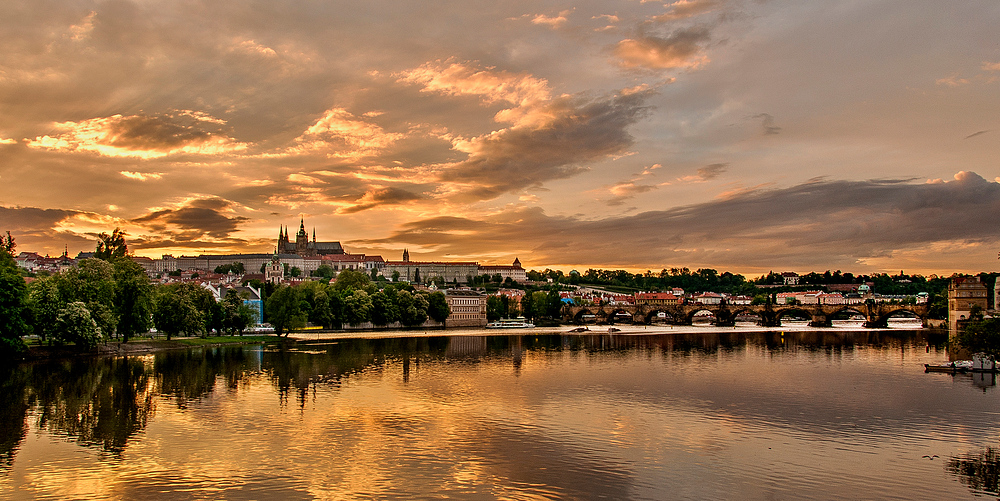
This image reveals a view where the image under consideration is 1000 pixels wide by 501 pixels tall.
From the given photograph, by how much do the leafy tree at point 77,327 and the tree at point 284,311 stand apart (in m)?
27.6

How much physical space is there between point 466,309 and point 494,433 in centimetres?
11707

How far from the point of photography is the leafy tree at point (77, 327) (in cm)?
4562

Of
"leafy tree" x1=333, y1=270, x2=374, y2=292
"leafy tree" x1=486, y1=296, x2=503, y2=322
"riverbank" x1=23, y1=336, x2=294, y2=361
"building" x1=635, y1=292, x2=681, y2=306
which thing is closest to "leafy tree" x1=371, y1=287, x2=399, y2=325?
"leafy tree" x1=333, y1=270, x2=374, y2=292

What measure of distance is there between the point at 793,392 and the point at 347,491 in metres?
23.5

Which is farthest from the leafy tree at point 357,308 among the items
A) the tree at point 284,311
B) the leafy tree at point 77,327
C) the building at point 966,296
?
the building at point 966,296

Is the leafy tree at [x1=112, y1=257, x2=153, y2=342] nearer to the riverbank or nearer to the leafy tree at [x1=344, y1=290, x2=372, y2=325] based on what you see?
the riverbank

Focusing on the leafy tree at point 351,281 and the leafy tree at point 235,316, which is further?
the leafy tree at point 351,281

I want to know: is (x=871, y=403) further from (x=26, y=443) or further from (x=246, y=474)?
(x=26, y=443)

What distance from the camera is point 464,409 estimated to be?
27.2 meters

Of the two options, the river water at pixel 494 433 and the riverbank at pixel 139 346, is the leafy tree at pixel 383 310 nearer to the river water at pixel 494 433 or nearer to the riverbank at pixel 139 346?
the riverbank at pixel 139 346

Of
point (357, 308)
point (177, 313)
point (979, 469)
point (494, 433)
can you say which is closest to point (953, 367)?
point (979, 469)

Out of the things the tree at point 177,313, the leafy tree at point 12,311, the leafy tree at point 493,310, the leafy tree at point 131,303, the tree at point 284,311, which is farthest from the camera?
the leafy tree at point 493,310

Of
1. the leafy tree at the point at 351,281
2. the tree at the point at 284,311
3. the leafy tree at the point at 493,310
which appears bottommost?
the leafy tree at the point at 493,310

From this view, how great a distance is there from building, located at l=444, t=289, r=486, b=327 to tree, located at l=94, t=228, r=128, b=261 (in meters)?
57.0
